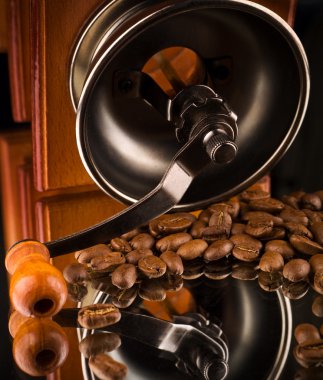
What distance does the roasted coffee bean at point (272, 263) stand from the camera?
2.63 feet

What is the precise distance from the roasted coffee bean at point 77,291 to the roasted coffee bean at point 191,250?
0.11 metres

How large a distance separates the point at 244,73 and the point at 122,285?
30 centimetres

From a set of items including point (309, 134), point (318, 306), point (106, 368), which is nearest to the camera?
point (106, 368)

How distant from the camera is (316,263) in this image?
793 mm

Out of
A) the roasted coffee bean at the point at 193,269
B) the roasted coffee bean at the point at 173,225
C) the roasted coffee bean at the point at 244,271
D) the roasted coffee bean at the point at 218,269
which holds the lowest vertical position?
the roasted coffee bean at the point at 193,269

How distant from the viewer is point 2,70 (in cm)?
131

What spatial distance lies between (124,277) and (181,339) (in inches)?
4.3

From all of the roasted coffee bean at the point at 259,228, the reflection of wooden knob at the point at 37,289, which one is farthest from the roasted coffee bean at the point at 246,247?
the reflection of wooden knob at the point at 37,289

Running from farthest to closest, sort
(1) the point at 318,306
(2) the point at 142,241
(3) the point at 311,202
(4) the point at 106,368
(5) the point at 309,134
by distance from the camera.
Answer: (5) the point at 309,134, (3) the point at 311,202, (2) the point at 142,241, (1) the point at 318,306, (4) the point at 106,368

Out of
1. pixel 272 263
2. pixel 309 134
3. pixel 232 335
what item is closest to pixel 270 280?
pixel 272 263

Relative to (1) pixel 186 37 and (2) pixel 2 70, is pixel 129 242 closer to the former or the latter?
(1) pixel 186 37

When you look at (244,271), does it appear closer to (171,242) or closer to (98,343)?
(171,242)

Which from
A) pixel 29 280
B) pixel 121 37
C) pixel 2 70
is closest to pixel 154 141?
pixel 121 37

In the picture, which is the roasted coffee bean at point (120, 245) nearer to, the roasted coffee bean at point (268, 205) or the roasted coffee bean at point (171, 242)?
the roasted coffee bean at point (171, 242)
